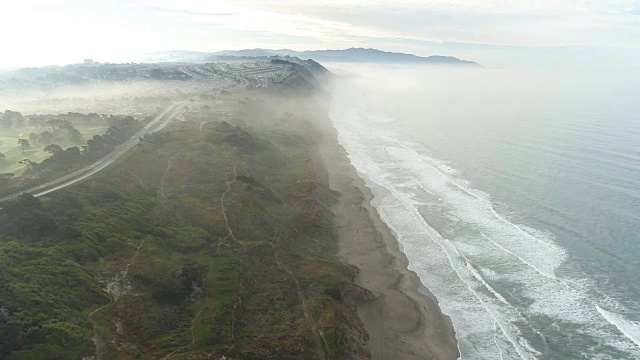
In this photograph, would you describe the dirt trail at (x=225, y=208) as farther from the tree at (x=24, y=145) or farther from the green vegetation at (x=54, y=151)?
the tree at (x=24, y=145)

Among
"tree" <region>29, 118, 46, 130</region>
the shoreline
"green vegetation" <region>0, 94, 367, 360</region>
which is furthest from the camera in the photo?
"tree" <region>29, 118, 46, 130</region>

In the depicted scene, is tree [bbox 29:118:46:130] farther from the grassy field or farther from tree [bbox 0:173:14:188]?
tree [bbox 0:173:14:188]

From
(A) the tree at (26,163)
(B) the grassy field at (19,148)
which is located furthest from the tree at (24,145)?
(A) the tree at (26,163)

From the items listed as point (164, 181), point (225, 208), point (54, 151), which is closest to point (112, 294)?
point (225, 208)

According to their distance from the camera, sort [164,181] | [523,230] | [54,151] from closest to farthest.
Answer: [523,230] < [164,181] < [54,151]

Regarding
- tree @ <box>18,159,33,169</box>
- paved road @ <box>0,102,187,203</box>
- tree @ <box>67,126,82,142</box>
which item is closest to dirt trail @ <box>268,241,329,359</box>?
paved road @ <box>0,102,187,203</box>

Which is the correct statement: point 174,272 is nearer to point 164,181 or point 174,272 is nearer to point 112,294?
point 112,294
